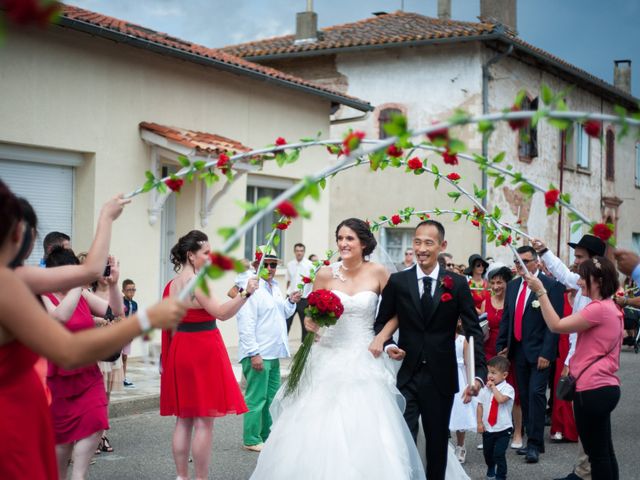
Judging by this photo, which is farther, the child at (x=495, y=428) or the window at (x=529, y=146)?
the window at (x=529, y=146)

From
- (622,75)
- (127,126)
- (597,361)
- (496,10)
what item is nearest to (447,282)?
(597,361)

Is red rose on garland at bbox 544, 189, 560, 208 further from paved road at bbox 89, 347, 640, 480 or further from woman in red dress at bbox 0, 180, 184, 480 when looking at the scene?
paved road at bbox 89, 347, 640, 480

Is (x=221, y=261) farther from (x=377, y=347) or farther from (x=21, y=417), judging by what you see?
(x=377, y=347)

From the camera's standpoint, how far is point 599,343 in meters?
6.30

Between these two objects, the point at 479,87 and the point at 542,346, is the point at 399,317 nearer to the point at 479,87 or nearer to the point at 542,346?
the point at 542,346

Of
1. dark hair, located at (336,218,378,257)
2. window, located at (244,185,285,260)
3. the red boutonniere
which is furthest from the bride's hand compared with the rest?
window, located at (244,185,285,260)

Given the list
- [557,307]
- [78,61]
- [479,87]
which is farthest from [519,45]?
[557,307]

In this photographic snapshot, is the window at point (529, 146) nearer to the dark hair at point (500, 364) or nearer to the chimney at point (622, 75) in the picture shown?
the chimney at point (622, 75)

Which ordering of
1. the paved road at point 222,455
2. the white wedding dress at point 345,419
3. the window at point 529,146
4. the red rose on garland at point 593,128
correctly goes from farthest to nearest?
1. the window at point 529,146
2. the paved road at point 222,455
3. the white wedding dress at point 345,419
4. the red rose on garland at point 593,128

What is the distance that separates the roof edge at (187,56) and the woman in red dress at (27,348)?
1005 cm

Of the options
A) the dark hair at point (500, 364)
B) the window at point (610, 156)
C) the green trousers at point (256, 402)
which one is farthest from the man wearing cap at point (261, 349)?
the window at point (610, 156)

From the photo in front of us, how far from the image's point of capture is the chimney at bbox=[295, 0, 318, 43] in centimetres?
2570

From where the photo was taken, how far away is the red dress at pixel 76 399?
19.3ft

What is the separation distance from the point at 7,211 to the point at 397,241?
21.8 metres
